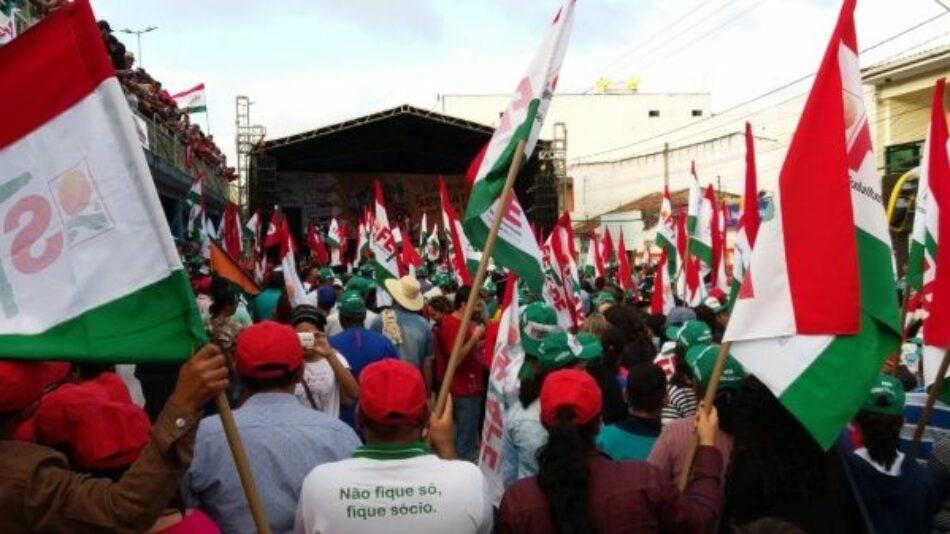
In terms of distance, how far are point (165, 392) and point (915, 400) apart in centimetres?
402

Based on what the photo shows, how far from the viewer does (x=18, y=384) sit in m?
2.54

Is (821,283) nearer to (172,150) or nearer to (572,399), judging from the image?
(572,399)

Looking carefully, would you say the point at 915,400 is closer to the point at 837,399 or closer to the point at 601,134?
the point at 837,399

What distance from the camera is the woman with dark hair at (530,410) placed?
177 inches

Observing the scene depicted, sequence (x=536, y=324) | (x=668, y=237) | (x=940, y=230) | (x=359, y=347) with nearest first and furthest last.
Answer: (x=940, y=230)
(x=536, y=324)
(x=359, y=347)
(x=668, y=237)

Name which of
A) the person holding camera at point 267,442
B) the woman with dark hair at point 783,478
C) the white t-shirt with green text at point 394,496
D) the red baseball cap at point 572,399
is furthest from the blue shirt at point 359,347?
the white t-shirt with green text at point 394,496

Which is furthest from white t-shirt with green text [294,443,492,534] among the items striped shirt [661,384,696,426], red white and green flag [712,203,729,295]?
red white and green flag [712,203,729,295]

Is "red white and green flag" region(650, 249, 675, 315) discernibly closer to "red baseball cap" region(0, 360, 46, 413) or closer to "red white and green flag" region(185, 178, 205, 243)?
"red white and green flag" region(185, 178, 205, 243)

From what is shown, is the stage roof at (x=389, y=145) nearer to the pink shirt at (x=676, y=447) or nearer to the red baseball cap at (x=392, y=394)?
the pink shirt at (x=676, y=447)

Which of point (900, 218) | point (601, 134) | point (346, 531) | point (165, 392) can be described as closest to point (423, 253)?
point (900, 218)

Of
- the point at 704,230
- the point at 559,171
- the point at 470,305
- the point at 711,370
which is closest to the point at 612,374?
the point at 711,370

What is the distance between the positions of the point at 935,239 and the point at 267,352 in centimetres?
365

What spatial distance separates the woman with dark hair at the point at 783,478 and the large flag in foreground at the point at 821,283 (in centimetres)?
16

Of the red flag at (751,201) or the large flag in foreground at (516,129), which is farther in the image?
the red flag at (751,201)
